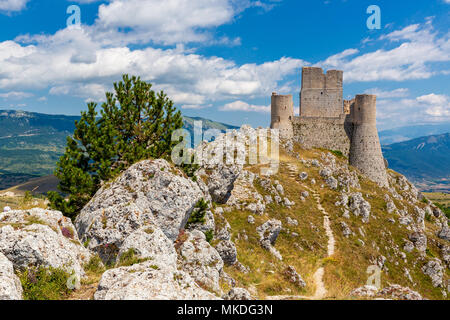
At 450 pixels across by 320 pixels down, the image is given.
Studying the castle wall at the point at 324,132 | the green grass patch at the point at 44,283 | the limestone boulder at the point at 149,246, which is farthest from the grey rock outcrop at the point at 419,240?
the green grass patch at the point at 44,283

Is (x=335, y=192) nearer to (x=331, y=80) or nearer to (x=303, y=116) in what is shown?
(x=303, y=116)

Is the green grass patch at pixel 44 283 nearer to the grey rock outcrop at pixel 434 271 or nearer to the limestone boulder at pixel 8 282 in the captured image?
the limestone boulder at pixel 8 282

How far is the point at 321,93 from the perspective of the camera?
3059 inches

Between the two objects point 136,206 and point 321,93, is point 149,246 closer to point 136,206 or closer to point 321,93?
point 136,206

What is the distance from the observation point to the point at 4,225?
12.3 metres

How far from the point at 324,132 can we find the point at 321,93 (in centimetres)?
998

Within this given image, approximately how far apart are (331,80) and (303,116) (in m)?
11.2

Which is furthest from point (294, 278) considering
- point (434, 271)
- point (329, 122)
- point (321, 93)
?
point (321, 93)

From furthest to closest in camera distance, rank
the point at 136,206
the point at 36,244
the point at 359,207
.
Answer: the point at 359,207 < the point at 136,206 < the point at 36,244

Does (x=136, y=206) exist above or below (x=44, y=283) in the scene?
above

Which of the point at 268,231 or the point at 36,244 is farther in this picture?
the point at 268,231

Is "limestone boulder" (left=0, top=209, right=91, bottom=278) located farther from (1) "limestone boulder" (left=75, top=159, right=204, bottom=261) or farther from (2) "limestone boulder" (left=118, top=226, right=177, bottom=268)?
(2) "limestone boulder" (left=118, top=226, right=177, bottom=268)

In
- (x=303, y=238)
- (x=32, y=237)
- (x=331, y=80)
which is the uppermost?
(x=331, y=80)
